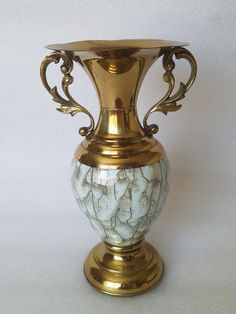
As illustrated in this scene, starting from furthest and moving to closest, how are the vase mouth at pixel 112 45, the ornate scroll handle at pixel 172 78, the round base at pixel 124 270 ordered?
1. the round base at pixel 124 270
2. the ornate scroll handle at pixel 172 78
3. the vase mouth at pixel 112 45

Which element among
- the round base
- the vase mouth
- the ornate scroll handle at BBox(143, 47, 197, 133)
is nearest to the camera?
the vase mouth

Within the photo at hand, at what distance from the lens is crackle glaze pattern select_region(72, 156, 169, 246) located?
2.78 ft

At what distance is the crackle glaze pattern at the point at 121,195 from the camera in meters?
0.85

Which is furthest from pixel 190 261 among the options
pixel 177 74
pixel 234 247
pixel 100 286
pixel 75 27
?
pixel 75 27

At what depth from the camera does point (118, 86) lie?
0.83 meters

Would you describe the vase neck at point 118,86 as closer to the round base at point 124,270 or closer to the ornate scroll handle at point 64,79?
the ornate scroll handle at point 64,79

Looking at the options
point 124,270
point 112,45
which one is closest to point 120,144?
point 112,45

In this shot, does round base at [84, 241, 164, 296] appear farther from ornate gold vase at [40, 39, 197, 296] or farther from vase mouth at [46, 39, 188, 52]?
vase mouth at [46, 39, 188, 52]

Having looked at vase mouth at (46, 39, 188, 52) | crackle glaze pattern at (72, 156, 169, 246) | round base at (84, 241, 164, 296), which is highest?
vase mouth at (46, 39, 188, 52)

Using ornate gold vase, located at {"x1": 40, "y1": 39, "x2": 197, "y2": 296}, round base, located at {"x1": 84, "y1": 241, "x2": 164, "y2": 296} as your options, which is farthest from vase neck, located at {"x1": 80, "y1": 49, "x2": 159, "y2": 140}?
round base, located at {"x1": 84, "y1": 241, "x2": 164, "y2": 296}

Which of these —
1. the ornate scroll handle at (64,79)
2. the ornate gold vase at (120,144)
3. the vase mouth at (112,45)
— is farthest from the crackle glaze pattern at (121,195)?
the vase mouth at (112,45)

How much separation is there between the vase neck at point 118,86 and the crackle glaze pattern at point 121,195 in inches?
3.3

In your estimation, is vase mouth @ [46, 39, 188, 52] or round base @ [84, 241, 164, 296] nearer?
vase mouth @ [46, 39, 188, 52]

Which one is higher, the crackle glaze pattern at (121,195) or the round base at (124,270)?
the crackle glaze pattern at (121,195)
